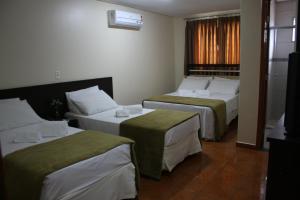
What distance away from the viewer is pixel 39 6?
328 cm

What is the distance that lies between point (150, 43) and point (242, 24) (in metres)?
2.28

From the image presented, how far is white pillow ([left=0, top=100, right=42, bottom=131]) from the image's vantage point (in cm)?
275

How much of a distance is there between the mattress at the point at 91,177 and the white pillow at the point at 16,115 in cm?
16

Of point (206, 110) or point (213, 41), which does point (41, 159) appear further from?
point (213, 41)

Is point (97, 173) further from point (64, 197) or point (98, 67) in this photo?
point (98, 67)

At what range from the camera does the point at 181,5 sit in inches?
181

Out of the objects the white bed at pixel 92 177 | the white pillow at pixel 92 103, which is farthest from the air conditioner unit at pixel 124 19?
the white bed at pixel 92 177

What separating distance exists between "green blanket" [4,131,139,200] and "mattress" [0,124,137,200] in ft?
0.15

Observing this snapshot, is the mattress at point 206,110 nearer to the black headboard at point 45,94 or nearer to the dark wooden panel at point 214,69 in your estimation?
the dark wooden panel at point 214,69

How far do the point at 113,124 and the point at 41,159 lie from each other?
1252 millimetres

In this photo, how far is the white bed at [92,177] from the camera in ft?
5.87

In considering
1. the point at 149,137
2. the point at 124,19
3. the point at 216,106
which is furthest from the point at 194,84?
the point at 149,137

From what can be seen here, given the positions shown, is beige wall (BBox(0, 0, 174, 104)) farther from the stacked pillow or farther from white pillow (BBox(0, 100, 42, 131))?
the stacked pillow

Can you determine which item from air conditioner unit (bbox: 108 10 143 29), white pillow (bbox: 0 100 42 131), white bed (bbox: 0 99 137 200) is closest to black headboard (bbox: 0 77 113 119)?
white pillow (bbox: 0 100 42 131)
